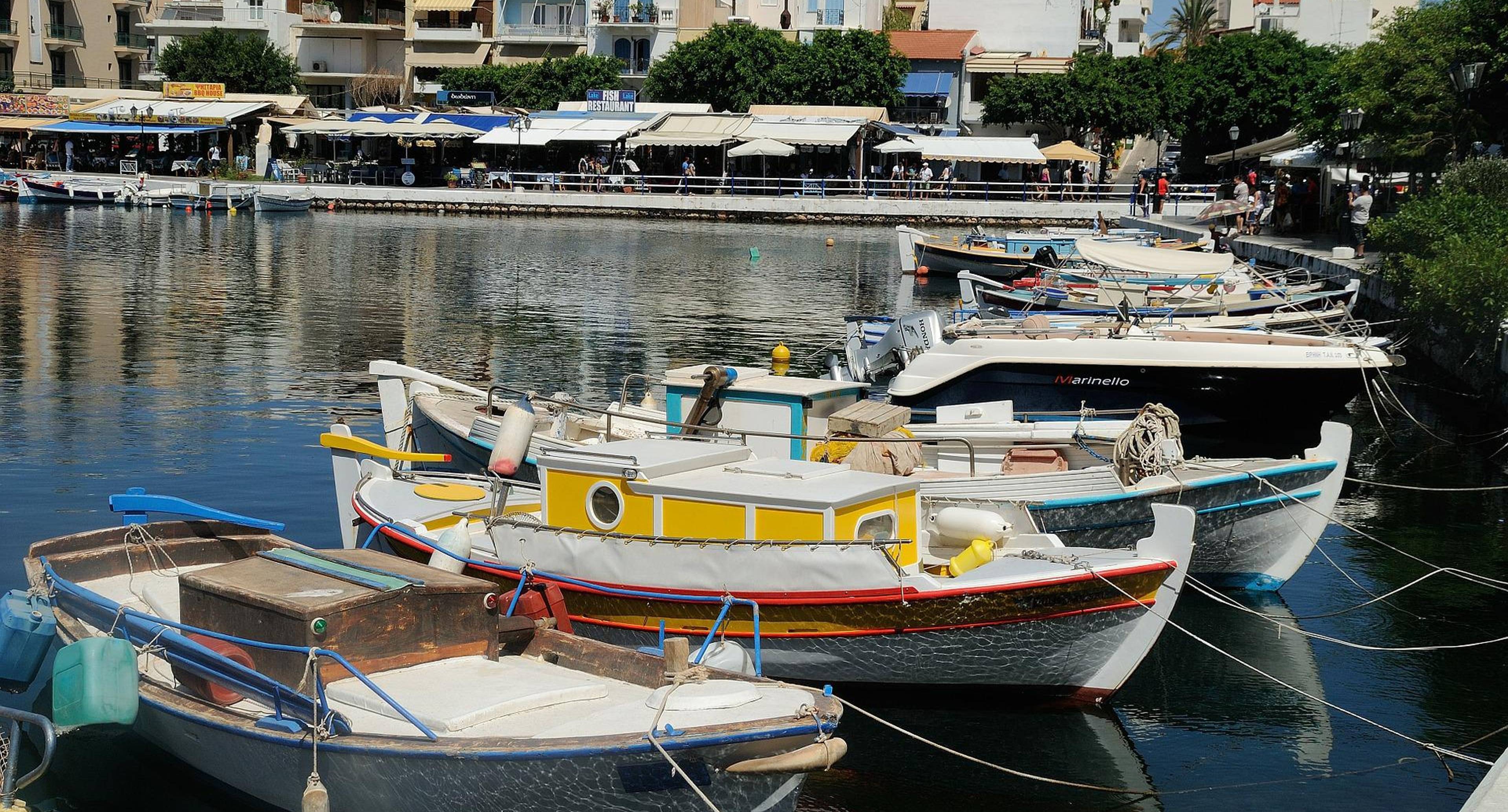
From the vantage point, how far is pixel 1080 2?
77.2 m

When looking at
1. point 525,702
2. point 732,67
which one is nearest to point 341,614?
point 525,702

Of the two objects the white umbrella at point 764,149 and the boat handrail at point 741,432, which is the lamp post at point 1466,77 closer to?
the boat handrail at point 741,432

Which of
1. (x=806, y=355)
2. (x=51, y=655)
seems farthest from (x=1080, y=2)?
(x=51, y=655)

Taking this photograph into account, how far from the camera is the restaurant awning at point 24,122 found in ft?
232

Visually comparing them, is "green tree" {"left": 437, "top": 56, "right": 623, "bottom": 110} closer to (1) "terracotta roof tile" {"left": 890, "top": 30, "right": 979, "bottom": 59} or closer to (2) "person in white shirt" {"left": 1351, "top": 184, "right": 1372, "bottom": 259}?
(1) "terracotta roof tile" {"left": 890, "top": 30, "right": 979, "bottom": 59}

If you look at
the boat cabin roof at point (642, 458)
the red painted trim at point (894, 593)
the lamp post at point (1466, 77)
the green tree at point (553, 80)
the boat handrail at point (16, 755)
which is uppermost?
the green tree at point (553, 80)

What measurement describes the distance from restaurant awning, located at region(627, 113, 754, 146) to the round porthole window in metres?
53.8

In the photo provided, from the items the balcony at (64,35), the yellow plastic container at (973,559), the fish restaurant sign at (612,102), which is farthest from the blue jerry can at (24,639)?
the balcony at (64,35)

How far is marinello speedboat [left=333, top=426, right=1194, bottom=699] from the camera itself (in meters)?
10.1

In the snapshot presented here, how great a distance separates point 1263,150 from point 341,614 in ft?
155

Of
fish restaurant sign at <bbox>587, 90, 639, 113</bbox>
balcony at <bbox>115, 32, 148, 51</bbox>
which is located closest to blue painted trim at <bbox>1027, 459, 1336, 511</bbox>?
fish restaurant sign at <bbox>587, 90, 639, 113</bbox>

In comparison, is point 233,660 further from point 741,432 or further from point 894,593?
point 741,432

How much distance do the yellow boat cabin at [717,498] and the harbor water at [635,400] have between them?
1.45 meters

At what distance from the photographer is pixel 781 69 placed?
70062 millimetres
